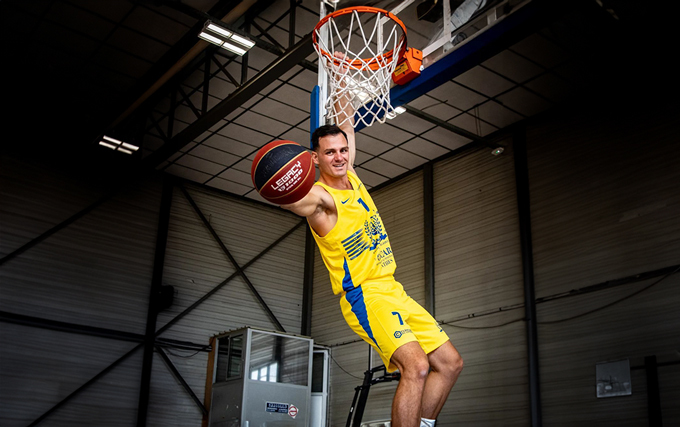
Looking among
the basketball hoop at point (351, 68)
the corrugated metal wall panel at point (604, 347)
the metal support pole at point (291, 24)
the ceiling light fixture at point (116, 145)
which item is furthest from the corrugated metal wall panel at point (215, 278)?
the basketball hoop at point (351, 68)

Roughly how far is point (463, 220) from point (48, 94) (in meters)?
7.92

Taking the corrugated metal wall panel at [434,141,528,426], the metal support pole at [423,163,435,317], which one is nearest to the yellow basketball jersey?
the corrugated metal wall panel at [434,141,528,426]

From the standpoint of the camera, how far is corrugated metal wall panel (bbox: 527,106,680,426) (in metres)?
8.93

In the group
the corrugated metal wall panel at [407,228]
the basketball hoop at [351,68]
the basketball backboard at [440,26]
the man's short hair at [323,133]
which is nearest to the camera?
the man's short hair at [323,133]

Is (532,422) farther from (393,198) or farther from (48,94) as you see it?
(48,94)

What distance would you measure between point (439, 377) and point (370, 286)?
0.83 metres

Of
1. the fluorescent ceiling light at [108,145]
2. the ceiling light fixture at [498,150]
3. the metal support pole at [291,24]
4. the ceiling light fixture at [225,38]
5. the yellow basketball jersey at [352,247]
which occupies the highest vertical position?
the metal support pole at [291,24]

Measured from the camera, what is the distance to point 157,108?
40.4ft

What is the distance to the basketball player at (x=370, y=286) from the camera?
455cm

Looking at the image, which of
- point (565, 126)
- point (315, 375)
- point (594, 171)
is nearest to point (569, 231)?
point (594, 171)

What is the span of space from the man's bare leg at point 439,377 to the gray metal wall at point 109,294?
8.92 m

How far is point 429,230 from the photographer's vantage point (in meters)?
12.6

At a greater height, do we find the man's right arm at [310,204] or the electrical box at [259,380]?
the man's right arm at [310,204]

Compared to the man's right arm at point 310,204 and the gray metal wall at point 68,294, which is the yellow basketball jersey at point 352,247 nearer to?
the man's right arm at point 310,204
